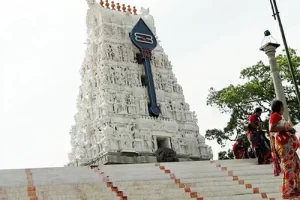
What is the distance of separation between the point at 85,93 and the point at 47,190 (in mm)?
20342

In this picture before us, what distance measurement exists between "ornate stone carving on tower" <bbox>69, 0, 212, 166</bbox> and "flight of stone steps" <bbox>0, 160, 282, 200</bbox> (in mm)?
12981

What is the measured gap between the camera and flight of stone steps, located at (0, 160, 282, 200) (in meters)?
11.3

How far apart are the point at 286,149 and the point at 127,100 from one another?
21.1 meters

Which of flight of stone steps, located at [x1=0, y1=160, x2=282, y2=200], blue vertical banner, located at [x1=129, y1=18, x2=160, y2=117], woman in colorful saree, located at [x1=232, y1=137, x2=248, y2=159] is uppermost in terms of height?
blue vertical banner, located at [x1=129, y1=18, x2=160, y2=117]

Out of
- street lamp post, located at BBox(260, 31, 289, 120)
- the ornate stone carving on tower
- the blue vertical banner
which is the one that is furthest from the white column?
the blue vertical banner

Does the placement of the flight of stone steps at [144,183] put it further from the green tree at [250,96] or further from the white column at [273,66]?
the green tree at [250,96]

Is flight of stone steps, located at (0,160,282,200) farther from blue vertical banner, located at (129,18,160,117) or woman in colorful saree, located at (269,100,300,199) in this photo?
blue vertical banner, located at (129,18,160,117)

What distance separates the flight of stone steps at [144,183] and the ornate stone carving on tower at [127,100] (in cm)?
1298

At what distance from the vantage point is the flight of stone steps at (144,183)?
11273mm

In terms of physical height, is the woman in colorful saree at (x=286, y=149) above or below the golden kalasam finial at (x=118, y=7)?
below

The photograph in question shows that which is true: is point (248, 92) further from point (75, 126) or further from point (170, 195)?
point (170, 195)

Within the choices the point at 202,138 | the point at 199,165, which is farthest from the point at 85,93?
the point at 199,165

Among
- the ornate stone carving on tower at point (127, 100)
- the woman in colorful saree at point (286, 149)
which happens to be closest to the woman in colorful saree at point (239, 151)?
→ the woman in colorful saree at point (286, 149)

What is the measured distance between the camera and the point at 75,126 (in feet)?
105
